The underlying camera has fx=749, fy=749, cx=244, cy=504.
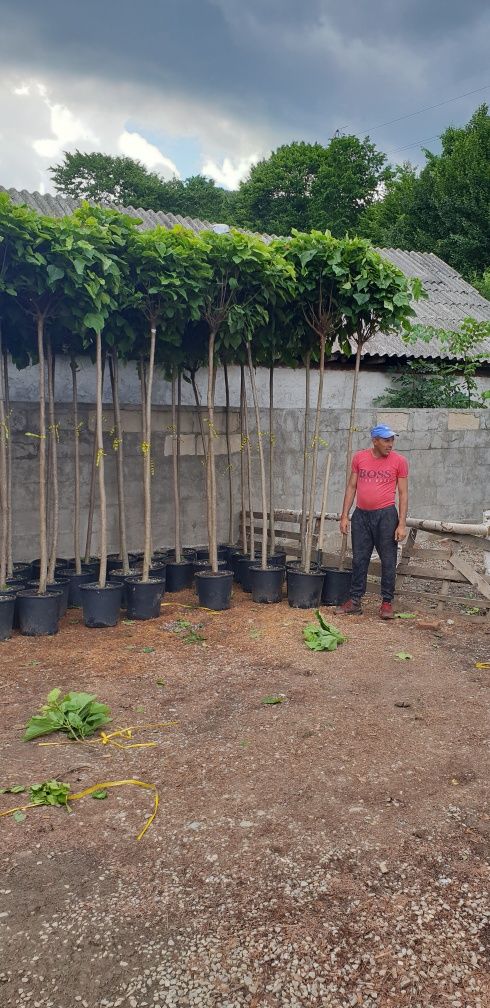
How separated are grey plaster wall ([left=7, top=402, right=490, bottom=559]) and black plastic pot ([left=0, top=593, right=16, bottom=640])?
154 centimetres

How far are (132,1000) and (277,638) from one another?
409 cm

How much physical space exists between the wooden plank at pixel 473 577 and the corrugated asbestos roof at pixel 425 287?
457cm

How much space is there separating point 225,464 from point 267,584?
2.17 m

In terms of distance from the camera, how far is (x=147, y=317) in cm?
646

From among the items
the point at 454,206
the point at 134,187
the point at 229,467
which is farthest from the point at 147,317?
the point at 134,187

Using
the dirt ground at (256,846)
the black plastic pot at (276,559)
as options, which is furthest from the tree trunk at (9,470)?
the black plastic pot at (276,559)

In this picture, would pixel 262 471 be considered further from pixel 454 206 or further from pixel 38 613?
pixel 454 206

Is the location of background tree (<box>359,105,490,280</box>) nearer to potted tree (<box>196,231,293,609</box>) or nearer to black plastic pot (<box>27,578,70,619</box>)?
potted tree (<box>196,231,293,609</box>)

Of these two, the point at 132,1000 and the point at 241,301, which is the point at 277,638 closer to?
the point at 241,301

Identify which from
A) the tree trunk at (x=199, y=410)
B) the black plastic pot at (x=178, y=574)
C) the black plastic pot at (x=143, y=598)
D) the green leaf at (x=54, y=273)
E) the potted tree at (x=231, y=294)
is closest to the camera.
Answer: the green leaf at (x=54, y=273)

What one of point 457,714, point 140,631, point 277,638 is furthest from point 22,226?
point 457,714

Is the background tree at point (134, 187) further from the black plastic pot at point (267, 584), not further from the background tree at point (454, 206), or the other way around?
the black plastic pot at point (267, 584)

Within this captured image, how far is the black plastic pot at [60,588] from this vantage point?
251 inches

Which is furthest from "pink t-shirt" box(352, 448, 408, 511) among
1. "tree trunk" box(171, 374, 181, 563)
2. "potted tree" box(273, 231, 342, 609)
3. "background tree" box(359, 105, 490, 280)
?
"background tree" box(359, 105, 490, 280)
